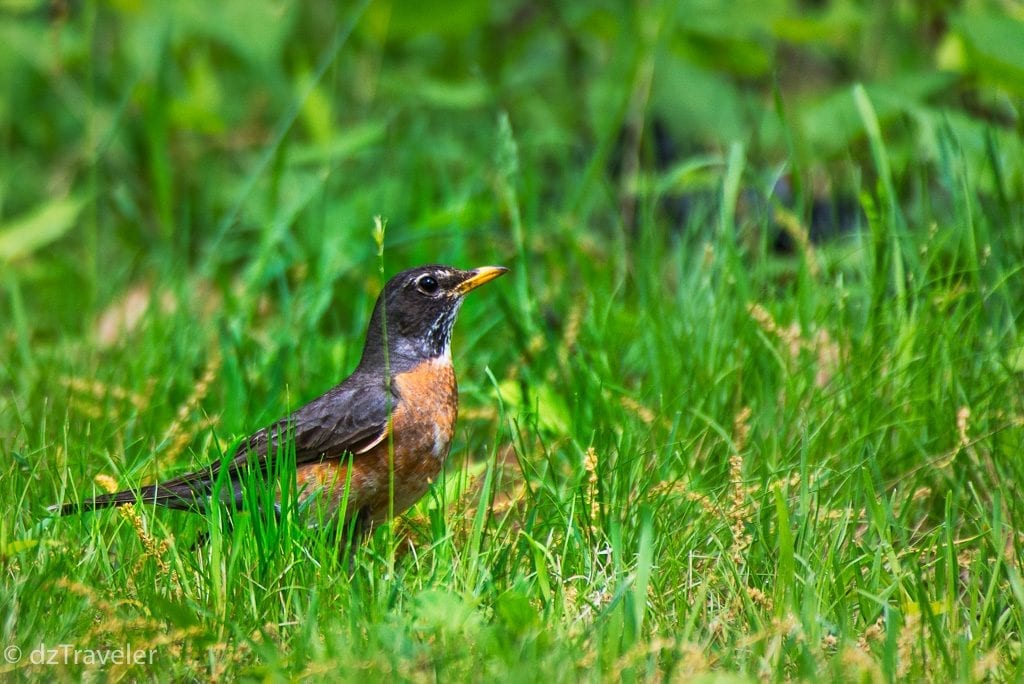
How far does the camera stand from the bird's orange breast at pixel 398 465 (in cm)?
382

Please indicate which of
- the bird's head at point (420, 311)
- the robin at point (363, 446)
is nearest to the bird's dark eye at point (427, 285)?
the bird's head at point (420, 311)

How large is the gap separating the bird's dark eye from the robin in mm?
195

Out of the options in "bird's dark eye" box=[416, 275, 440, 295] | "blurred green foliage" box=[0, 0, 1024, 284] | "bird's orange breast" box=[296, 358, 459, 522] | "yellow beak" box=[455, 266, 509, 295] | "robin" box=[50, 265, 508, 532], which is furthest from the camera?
"blurred green foliage" box=[0, 0, 1024, 284]

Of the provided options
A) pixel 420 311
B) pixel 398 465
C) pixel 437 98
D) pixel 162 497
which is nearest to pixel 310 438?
pixel 398 465

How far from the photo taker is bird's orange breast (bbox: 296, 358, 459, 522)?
3818 millimetres

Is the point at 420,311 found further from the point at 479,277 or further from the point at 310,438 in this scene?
the point at 310,438

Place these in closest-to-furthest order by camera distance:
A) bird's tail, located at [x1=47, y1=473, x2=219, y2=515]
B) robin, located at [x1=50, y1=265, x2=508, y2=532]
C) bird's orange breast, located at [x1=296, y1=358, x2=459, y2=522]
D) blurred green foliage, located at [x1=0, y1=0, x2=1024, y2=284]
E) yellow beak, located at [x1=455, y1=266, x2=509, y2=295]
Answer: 1. bird's tail, located at [x1=47, y1=473, x2=219, y2=515]
2. robin, located at [x1=50, y1=265, x2=508, y2=532]
3. bird's orange breast, located at [x1=296, y1=358, x2=459, y2=522]
4. yellow beak, located at [x1=455, y1=266, x2=509, y2=295]
5. blurred green foliage, located at [x1=0, y1=0, x2=1024, y2=284]

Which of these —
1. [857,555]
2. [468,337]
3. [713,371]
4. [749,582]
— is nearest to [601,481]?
[749,582]

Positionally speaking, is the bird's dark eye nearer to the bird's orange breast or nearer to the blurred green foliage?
the bird's orange breast

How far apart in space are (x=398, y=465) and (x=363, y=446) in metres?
0.16

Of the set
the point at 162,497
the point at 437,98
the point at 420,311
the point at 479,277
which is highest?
Answer: the point at 437,98

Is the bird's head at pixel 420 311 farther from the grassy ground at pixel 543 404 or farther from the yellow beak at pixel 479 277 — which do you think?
the grassy ground at pixel 543 404

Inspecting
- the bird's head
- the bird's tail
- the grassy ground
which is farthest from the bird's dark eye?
the bird's tail

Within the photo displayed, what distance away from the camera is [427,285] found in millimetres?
4445
